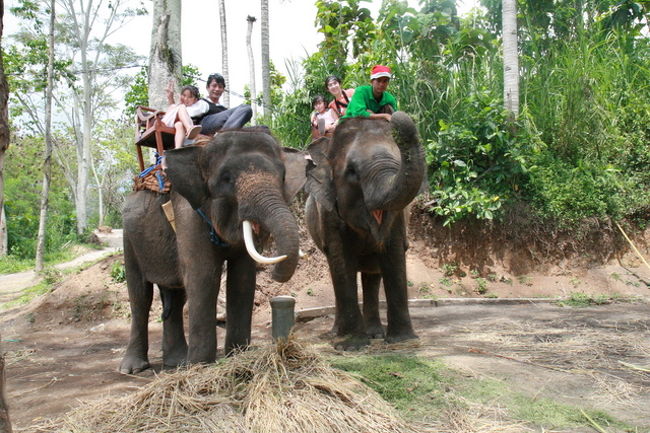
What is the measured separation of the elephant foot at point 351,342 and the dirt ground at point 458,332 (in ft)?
1.97

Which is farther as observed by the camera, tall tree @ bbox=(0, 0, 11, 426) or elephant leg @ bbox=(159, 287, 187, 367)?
elephant leg @ bbox=(159, 287, 187, 367)

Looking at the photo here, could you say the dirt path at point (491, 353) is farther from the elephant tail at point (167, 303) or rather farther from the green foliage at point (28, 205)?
the green foliage at point (28, 205)

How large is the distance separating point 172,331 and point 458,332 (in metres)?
3.12

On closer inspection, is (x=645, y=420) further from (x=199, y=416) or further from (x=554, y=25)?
(x=554, y=25)

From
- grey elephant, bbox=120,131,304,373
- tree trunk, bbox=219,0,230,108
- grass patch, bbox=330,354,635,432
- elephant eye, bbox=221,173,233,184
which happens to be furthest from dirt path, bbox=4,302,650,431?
tree trunk, bbox=219,0,230,108

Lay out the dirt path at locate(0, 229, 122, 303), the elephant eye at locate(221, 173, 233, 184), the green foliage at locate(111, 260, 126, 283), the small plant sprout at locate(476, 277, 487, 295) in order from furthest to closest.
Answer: the dirt path at locate(0, 229, 122, 303), the small plant sprout at locate(476, 277, 487, 295), the green foliage at locate(111, 260, 126, 283), the elephant eye at locate(221, 173, 233, 184)

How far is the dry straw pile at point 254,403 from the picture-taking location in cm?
324

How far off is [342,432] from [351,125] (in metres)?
3.17

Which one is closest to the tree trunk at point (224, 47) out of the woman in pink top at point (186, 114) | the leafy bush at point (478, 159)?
the leafy bush at point (478, 159)

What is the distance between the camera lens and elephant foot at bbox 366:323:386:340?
639 cm

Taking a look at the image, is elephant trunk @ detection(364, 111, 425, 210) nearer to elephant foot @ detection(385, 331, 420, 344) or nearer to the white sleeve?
elephant foot @ detection(385, 331, 420, 344)

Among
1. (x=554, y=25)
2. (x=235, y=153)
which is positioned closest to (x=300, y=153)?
(x=235, y=153)

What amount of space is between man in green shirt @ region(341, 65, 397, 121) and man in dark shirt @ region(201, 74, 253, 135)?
1116mm

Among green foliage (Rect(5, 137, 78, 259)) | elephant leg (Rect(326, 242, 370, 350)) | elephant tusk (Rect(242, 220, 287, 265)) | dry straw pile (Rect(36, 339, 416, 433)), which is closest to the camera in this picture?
dry straw pile (Rect(36, 339, 416, 433))
